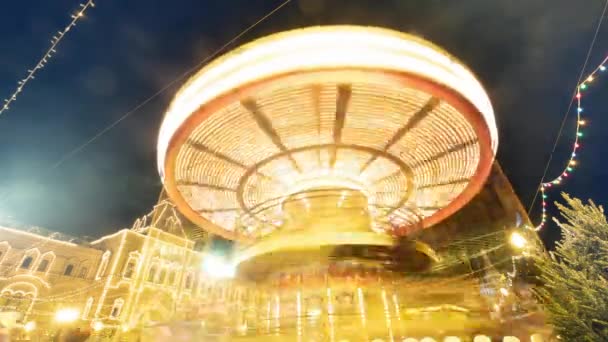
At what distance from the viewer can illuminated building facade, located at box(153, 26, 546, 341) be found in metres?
5.97

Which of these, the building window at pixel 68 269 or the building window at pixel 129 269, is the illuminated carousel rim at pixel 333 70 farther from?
the building window at pixel 68 269

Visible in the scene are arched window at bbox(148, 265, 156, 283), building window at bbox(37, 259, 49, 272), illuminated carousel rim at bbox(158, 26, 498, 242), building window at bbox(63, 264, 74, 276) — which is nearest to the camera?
illuminated carousel rim at bbox(158, 26, 498, 242)

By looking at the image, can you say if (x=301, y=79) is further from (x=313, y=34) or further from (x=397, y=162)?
(x=397, y=162)

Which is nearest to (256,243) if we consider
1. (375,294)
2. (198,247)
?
(375,294)

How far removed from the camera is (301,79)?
564 centimetres

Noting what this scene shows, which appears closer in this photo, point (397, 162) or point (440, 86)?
point (440, 86)

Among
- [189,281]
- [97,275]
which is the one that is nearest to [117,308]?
[97,275]

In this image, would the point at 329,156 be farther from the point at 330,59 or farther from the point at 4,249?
the point at 4,249

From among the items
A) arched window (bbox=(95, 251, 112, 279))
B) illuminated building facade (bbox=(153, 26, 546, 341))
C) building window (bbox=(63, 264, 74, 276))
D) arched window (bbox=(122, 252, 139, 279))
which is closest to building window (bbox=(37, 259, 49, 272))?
A: building window (bbox=(63, 264, 74, 276))

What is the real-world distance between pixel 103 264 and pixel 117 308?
5.55m

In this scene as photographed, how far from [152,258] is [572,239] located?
3637cm

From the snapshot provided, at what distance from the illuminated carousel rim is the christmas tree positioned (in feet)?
14.4

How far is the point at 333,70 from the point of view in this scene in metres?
5.52

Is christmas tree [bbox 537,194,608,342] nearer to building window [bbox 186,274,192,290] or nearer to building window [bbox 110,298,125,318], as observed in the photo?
building window [bbox 110,298,125,318]
